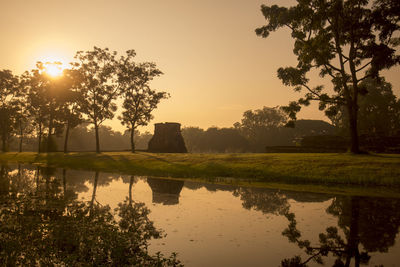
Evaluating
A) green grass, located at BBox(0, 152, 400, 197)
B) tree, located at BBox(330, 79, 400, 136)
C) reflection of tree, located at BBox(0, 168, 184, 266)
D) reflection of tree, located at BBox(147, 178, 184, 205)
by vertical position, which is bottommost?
reflection of tree, located at BBox(147, 178, 184, 205)

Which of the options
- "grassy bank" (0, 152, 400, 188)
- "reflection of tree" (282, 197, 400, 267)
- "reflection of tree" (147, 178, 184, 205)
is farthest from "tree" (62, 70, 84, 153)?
"reflection of tree" (282, 197, 400, 267)

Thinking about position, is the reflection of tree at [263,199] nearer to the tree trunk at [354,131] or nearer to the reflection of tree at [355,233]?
the reflection of tree at [355,233]

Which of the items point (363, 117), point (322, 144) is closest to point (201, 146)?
point (363, 117)

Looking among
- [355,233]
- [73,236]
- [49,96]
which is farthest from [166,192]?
[49,96]

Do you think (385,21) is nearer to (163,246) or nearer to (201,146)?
(163,246)

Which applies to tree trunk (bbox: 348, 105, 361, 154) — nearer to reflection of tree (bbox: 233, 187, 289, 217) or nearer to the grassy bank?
the grassy bank

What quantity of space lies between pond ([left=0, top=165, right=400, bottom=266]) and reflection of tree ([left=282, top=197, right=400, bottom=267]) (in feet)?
0.10

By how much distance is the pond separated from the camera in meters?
8.92

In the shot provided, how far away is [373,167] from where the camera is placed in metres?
26.4

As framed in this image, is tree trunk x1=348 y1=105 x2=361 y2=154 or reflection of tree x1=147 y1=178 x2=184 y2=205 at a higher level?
tree trunk x1=348 y1=105 x2=361 y2=154

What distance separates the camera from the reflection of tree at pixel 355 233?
936 centimetres

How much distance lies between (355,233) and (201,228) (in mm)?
5586

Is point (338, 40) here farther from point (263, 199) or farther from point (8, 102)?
point (8, 102)

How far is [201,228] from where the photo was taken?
1239 centimetres
